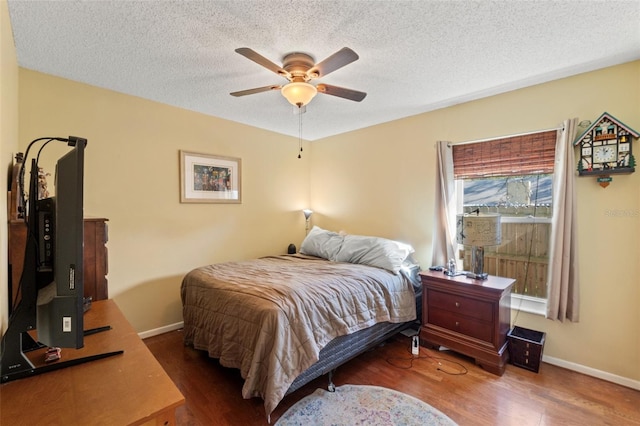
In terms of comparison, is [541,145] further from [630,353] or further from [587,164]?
[630,353]

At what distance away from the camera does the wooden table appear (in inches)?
31.6

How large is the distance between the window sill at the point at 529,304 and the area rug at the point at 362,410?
54.4 inches

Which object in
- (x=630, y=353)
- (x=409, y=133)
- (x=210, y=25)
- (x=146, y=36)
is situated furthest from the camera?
(x=409, y=133)

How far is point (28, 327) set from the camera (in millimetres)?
1019

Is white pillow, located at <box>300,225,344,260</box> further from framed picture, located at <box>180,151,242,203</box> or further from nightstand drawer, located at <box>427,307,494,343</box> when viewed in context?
nightstand drawer, located at <box>427,307,494,343</box>

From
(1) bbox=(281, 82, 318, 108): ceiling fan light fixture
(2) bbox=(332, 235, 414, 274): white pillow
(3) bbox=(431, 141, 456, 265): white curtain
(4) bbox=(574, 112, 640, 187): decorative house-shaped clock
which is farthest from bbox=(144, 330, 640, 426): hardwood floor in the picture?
(1) bbox=(281, 82, 318, 108): ceiling fan light fixture

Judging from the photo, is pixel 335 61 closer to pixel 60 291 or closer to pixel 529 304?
pixel 60 291

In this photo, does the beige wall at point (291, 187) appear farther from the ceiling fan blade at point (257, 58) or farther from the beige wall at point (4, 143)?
the ceiling fan blade at point (257, 58)

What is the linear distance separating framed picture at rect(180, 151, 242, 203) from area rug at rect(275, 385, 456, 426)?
2.35 meters

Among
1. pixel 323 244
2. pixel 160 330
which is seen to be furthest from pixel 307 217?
pixel 160 330

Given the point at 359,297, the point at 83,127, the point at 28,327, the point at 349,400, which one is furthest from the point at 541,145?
the point at 83,127

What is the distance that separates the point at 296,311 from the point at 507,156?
94.9 inches

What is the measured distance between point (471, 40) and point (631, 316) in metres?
2.33

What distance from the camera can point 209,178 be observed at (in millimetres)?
3387
